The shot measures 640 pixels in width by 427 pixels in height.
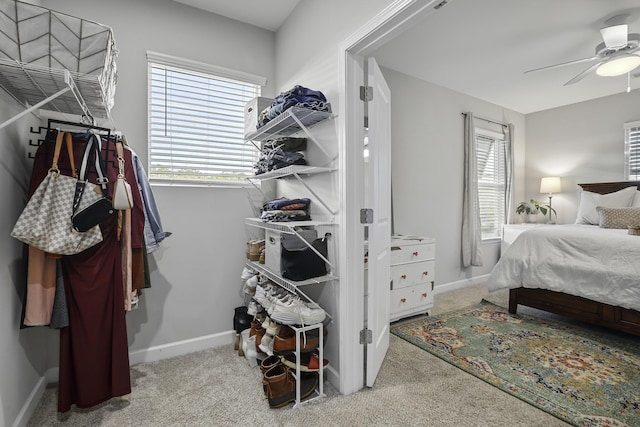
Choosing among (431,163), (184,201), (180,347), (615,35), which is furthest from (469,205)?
(180,347)

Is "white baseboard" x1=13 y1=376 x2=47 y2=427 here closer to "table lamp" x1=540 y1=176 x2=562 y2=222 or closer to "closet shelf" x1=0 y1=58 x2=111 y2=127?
"closet shelf" x1=0 y1=58 x2=111 y2=127

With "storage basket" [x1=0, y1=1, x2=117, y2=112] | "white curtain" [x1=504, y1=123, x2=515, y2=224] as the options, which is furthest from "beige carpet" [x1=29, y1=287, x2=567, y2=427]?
"white curtain" [x1=504, y1=123, x2=515, y2=224]

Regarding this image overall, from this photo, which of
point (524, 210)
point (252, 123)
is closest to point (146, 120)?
point (252, 123)

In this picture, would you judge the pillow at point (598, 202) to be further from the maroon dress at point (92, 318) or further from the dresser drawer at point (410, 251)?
the maroon dress at point (92, 318)

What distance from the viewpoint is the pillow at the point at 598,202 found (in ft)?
12.4

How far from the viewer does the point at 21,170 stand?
63.1 inches

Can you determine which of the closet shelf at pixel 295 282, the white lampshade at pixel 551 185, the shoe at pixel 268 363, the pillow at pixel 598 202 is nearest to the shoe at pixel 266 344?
the shoe at pixel 268 363

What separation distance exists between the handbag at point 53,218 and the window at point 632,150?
19.9ft

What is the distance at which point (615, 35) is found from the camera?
2533 millimetres

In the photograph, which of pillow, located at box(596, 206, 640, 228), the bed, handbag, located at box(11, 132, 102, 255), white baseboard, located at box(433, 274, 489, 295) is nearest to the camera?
handbag, located at box(11, 132, 102, 255)

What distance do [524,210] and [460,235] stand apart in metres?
1.56

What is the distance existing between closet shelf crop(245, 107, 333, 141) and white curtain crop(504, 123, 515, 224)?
3.99m

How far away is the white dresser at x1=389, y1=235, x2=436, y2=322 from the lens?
2.90m

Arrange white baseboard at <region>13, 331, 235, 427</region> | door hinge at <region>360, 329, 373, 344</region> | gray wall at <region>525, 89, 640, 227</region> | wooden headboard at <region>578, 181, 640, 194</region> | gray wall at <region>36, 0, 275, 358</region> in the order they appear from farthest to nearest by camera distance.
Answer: gray wall at <region>525, 89, 640, 227</region>, wooden headboard at <region>578, 181, 640, 194</region>, gray wall at <region>36, 0, 275, 358</region>, door hinge at <region>360, 329, 373, 344</region>, white baseboard at <region>13, 331, 235, 427</region>
